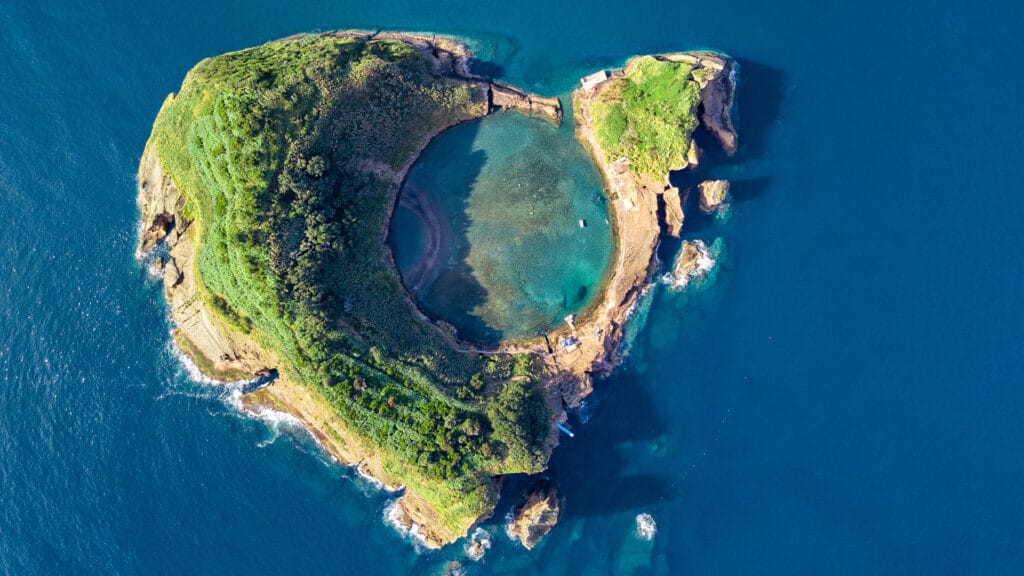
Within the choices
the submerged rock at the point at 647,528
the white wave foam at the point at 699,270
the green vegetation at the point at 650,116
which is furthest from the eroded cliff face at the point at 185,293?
the white wave foam at the point at 699,270

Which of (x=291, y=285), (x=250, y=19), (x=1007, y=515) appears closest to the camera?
(x=291, y=285)

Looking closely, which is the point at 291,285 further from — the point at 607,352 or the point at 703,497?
the point at 703,497

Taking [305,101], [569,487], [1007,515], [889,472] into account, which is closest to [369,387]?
[569,487]

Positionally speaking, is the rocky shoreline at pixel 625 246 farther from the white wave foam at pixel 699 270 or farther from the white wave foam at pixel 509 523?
the white wave foam at pixel 509 523

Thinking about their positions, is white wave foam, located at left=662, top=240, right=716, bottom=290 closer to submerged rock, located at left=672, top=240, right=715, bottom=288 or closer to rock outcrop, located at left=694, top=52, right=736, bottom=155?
submerged rock, located at left=672, top=240, right=715, bottom=288

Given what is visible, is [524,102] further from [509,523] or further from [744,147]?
[509,523]

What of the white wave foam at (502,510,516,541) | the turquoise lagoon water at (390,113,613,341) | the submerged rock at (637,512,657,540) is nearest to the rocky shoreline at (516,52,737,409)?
the turquoise lagoon water at (390,113,613,341)

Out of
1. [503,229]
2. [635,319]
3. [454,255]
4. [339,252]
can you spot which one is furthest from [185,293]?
[635,319]
